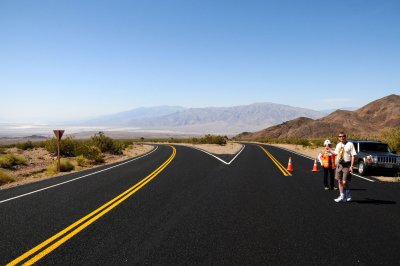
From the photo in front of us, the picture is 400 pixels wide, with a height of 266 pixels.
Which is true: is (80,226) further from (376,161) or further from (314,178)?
(376,161)

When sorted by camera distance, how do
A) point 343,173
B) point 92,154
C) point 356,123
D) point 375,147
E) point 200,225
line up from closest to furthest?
1. point 200,225
2. point 343,173
3. point 375,147
4. point 92,154
5. point 356,123

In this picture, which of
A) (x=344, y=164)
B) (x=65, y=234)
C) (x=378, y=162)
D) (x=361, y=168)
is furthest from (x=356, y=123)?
(x=65, y=234)

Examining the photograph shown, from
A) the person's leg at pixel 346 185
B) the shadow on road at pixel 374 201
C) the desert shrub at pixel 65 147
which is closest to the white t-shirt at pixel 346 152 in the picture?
the person's leg at pixel 346 185

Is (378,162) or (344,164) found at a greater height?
(344,164)

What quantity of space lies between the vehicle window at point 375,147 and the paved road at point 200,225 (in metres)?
5.09

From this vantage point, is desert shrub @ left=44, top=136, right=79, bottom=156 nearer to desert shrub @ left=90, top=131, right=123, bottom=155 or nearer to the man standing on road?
desert shrub @ left=90, top=131, right=123, bottom=155

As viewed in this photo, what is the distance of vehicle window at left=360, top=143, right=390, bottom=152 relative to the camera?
53.9ft

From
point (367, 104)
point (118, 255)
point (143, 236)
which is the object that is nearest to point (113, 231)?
point (143, 236)

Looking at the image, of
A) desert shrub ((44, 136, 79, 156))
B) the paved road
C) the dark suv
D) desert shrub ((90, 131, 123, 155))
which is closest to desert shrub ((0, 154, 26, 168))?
desert shrub ((44, 136, 79, 156))

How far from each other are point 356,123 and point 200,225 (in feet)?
343

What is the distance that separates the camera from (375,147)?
16.6 metres

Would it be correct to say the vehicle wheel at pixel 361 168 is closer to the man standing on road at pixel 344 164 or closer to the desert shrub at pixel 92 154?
the man standing on road at pixel 344 164

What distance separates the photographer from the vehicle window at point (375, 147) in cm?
1642

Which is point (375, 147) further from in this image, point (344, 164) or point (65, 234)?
point (65, 234)
